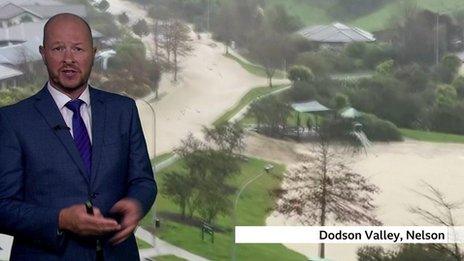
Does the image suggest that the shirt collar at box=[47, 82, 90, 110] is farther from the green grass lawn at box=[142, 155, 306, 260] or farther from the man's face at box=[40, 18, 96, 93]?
the green grass lawn at box=[142, 155, 306, 260]

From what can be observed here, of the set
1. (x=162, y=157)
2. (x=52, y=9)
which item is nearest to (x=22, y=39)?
(x=52, y=9)

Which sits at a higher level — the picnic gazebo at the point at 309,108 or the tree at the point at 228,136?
the picnic gazebo at the point at 309,108

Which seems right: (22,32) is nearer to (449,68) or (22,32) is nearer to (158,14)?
(158,14)

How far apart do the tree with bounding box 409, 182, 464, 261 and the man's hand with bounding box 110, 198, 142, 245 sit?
1.50m

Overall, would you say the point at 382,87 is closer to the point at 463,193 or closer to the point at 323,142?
the point at 323,142

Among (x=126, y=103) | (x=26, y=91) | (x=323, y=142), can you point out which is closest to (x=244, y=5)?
(x=323, y=142)

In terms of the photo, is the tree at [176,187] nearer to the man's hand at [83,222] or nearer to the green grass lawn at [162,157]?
the green grass lawn at [162,157]

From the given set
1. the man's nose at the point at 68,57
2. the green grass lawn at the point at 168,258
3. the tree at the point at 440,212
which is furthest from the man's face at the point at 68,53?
the tree at the point at 440,212

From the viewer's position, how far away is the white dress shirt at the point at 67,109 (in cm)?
95

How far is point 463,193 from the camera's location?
2287mm

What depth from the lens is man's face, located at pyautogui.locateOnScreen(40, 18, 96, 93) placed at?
37.1 inches

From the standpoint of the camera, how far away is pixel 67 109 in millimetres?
957

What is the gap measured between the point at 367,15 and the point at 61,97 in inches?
59.2

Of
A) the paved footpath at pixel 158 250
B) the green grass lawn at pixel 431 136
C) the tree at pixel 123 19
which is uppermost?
the tree at pixel 123 19
